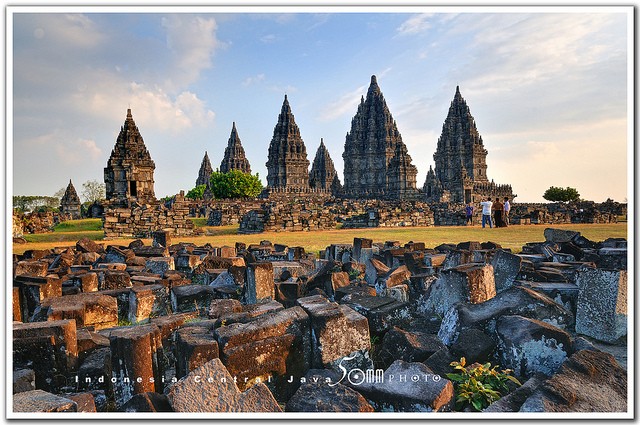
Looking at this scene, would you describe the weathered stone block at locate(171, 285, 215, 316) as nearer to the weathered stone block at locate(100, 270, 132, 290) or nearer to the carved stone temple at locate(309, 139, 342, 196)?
the weathered stone block at locate(100, 270, 132, 290)

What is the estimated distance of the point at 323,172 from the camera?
7181 cm

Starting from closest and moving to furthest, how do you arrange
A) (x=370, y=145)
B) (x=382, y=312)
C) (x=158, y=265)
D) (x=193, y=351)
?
(x=193, y=351)
(x=382, y=312)
(x=158, y=265)
(x=370, y=145)

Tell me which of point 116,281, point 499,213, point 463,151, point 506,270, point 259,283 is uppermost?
point 463,151

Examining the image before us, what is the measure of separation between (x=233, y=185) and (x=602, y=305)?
53412mm

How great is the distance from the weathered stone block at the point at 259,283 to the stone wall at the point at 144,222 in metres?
14.6

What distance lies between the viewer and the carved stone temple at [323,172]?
223ft

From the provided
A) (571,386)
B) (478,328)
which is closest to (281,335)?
(478,328)

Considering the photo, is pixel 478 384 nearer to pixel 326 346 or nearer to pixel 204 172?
pixel 326 346

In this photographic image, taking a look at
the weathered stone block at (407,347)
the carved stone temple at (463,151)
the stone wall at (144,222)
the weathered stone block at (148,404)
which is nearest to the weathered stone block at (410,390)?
the weathered stone block at (407,347)

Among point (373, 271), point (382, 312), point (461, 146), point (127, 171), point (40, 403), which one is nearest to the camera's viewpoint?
point (40, 403)

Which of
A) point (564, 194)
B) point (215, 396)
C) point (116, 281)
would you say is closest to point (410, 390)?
point (215, 396)

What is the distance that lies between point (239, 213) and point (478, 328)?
26768 millimetres

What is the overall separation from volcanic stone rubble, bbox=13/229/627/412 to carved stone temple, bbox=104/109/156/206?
26.0 metres

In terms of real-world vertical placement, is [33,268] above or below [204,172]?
below
